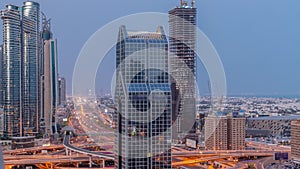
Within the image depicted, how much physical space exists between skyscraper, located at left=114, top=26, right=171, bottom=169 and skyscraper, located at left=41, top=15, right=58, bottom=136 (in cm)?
1192

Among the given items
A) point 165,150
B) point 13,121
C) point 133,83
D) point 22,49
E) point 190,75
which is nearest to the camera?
point 133,83

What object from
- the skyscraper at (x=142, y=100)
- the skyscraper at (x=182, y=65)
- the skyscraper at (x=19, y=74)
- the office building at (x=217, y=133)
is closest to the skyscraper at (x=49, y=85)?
the skyscraper at (x=19, y=74)

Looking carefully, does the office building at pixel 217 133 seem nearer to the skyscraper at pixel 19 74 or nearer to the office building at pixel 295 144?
the office building at pixel 295 144

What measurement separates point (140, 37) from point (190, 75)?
21.7 feet

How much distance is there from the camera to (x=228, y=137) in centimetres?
1262

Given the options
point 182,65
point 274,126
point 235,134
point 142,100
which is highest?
point 182,65

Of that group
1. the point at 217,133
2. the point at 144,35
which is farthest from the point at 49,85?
the point at 144,35

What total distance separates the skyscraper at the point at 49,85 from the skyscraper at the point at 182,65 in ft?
17.9

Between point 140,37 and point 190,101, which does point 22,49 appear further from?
point 140,37

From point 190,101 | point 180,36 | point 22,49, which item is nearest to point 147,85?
point 190,101

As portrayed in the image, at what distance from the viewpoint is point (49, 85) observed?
17.6 metres

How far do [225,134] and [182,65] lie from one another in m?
3.47

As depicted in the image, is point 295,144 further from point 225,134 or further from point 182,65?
point 182,65

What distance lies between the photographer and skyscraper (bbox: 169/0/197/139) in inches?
326
